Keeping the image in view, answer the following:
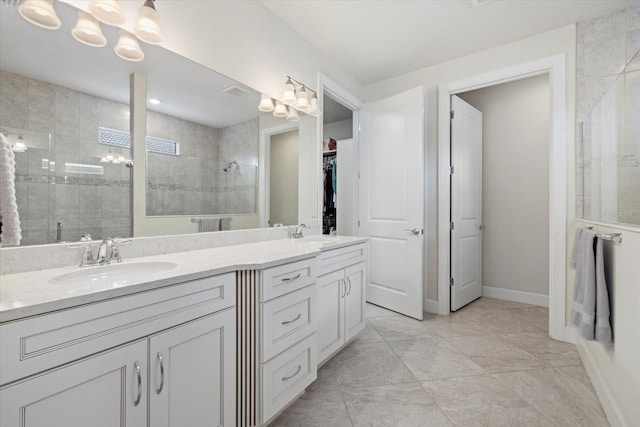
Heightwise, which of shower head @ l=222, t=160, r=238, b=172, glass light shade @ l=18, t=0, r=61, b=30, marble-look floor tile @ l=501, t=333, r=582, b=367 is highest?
glass light shade @ l=18, t=0, r=61, b=30

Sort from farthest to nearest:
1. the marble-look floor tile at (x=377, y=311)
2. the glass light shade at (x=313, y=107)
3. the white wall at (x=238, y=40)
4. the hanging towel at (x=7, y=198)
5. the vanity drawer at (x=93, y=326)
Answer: the marble-look floor tile at (x=377, y=311) → the glass light shade at (x=313, y=107) → the white wall at (x=238, y=40) → the hanging towel at (x=7, y=198) → the vanity drawer at (x=93, y=326)

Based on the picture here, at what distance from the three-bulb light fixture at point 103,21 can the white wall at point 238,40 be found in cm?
7

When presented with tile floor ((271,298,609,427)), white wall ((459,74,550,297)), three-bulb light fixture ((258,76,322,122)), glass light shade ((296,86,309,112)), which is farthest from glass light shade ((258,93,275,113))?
white wall ((459,74,550,297))

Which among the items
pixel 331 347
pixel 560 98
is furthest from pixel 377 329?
pixel 560 98

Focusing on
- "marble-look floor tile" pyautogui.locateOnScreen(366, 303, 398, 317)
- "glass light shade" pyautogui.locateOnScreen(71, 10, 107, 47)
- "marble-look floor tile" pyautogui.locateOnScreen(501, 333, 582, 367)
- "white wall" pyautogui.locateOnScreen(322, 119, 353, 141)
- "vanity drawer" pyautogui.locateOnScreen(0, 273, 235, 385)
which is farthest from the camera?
"white wall" pyautogui.locateOnScreen(322, 119, 353, 141)

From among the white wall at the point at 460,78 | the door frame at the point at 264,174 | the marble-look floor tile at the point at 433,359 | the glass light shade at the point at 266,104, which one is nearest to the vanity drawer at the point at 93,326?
the door frame at the point at 264,174

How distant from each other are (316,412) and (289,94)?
2.10m

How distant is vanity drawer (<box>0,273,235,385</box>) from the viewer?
720mm

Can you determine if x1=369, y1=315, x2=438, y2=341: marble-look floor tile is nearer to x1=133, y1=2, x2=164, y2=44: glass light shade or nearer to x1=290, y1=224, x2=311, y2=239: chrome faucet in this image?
x1=290, y1=224, x2=311, y2=239: chrome faucet

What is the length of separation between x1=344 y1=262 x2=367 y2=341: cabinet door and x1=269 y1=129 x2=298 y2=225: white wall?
0.64 meters

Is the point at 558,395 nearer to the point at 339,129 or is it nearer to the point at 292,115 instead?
→ the point at 292,115

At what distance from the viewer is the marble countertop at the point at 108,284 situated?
2.48 ft

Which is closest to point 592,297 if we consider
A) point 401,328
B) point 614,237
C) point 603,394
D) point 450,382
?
point 614,237

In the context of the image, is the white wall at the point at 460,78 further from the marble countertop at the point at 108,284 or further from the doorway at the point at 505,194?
the marble countertop at the point at 108,284
